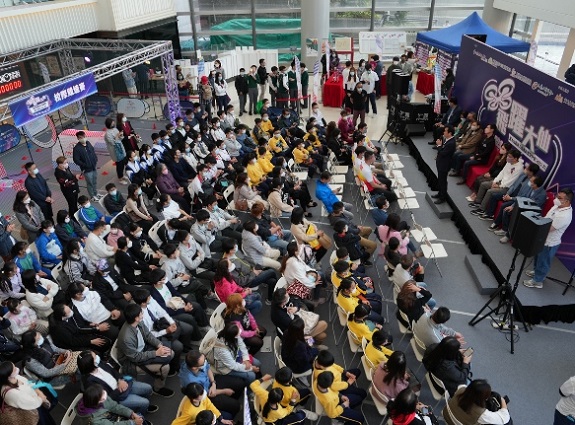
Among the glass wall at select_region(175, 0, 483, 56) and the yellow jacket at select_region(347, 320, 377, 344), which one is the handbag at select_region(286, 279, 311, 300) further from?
the glass wall at select_region(175, 0, 483, 56)

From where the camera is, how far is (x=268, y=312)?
588cm

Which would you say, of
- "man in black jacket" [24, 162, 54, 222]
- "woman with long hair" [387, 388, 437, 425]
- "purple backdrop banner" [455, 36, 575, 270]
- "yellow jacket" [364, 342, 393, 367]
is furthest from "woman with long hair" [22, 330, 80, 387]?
"purple backdrop banner" [455, 36, 575, 270]

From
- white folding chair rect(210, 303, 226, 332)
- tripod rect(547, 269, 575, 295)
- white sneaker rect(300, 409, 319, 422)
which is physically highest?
white folding chair rect(210, 303, 226, 332)

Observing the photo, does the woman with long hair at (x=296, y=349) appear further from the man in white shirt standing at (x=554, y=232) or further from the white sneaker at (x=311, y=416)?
the man in white shirt standing at (x=554, y=232)

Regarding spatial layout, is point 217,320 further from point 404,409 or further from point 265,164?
point 265,164

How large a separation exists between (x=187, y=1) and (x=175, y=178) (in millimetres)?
11308

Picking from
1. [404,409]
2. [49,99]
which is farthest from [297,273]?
[49,99]

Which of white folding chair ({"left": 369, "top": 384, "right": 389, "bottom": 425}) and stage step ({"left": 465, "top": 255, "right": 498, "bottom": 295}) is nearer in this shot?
white folding chair ({"left": 369, "top": 384, "right": 389, "bottom": 425})

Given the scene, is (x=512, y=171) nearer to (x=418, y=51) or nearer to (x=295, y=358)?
(x=295, y=358)

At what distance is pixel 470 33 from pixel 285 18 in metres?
7.64

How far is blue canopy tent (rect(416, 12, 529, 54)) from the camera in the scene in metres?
11.6

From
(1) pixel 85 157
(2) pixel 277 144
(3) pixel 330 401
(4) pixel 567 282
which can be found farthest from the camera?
(2) pixel 277 144

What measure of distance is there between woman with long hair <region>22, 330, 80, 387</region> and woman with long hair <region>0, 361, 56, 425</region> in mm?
420

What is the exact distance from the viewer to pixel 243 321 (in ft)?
15.5
